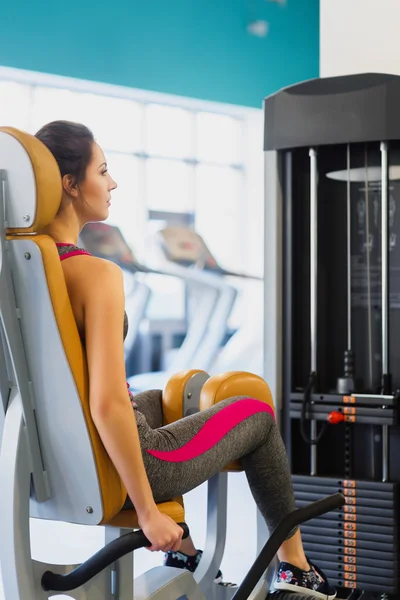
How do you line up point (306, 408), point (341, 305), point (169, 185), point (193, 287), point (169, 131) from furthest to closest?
1. point (169, 185)
2. point (169, 131)
3. point (193, 287)
4. point (341, 305)
5. point (306, 408)

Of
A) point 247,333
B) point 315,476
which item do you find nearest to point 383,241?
point 315,476

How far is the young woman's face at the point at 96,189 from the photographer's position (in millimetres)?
1729

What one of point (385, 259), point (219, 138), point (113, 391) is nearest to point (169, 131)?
point (219, 138)

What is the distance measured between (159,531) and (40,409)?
35cm

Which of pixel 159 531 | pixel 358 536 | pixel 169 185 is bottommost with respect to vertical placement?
pixel 358 536

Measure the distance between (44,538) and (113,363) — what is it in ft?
6.97

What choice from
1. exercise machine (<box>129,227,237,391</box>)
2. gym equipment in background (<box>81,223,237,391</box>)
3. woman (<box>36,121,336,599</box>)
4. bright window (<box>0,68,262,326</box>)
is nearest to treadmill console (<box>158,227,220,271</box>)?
exercise machine (<box>129,227,237,391</box>)

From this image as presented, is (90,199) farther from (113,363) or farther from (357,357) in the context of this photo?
(357,357)

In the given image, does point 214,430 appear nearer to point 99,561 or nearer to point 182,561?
point 99,561

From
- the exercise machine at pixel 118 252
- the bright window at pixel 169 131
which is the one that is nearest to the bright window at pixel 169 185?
the bright window at pixel 169 131

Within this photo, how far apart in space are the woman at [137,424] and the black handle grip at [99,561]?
3 cm

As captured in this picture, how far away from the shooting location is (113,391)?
1.54m

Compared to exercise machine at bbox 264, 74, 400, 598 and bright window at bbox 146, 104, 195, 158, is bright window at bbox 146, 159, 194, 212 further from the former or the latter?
exercise machine at bbox 264, 74, 400, 598

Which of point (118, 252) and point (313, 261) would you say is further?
point (118, 252)
